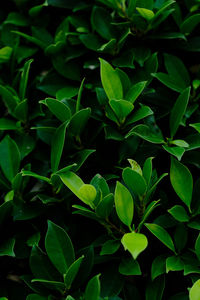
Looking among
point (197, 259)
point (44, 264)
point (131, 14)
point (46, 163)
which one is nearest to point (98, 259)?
point (44, 264)

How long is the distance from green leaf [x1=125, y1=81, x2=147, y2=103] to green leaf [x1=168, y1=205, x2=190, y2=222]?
0.33 meters

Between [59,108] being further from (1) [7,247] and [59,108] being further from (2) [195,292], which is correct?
(2) [195,292]

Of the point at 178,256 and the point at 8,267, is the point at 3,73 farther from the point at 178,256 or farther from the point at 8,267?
the point at 178,256

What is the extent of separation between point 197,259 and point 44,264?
408mm

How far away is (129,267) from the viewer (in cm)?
105

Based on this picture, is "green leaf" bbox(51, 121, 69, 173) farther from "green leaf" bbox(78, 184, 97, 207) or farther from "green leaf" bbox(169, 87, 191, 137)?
"green leaf" bbox(169, 87, 191, 137)

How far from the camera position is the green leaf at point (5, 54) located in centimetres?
142

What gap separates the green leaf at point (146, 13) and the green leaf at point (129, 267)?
727mm

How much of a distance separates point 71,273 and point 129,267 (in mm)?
154

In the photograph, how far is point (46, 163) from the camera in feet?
4.32

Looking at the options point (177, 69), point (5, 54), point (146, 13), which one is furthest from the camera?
point (5, 54)

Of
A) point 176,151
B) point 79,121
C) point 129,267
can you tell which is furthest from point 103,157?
point 129,267

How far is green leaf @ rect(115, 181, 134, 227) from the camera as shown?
3.27ft

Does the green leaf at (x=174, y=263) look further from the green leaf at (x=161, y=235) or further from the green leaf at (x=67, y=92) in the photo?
the green leaf at (x=67, y=92)
